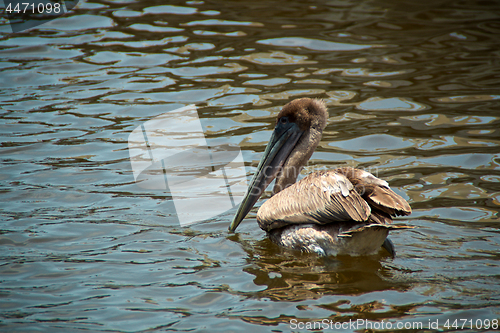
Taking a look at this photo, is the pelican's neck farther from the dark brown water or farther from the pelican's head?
the dark brown water

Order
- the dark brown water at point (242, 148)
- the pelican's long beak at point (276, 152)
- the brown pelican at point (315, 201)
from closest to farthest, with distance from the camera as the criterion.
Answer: the dark brown water at point (242, 148), the brown pelican at point (315, 201), the pelican's long beak at point (276, 152)

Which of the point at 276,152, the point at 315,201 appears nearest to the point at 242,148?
the point at 276,152

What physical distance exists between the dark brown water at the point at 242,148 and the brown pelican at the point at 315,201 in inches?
7.4

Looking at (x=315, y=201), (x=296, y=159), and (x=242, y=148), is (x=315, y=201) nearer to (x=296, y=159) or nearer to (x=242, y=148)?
(x=296, y=159)

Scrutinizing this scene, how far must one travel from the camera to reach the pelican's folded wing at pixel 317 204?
372 centimetres

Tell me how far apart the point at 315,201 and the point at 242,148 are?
2591mm

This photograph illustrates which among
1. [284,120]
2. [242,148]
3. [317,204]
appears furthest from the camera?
[242,148]

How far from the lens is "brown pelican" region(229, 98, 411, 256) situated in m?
3.71

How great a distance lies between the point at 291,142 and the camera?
4812 millimetres

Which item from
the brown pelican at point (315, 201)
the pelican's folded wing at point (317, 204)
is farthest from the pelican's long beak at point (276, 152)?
the pelican's folded wing at point (317, 204)

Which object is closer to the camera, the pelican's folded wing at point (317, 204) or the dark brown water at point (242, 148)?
the dark brown water at point (242, 148)

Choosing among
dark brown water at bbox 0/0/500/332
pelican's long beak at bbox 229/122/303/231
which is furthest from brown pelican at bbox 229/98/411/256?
dark brown water at bbox 0/0/500/332

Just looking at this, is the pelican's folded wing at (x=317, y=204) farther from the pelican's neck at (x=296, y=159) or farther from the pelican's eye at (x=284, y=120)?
the pelican's eye at (x=284, y=120)

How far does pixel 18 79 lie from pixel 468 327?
7949 mm
